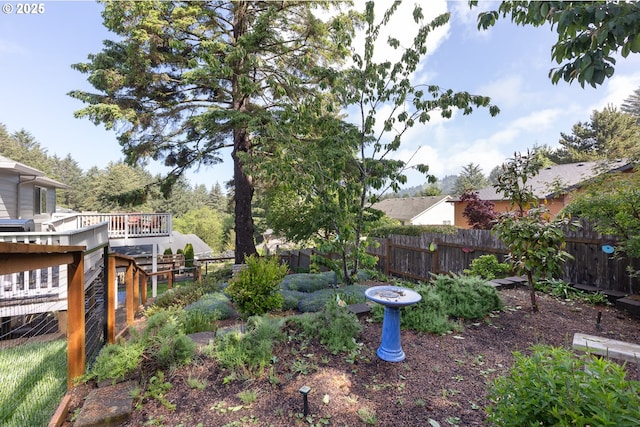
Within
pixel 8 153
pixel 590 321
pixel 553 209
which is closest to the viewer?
pixel 590 321

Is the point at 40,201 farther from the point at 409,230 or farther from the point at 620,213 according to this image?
the point at 620,213

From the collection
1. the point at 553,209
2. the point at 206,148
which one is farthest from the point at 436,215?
the point at 206,148

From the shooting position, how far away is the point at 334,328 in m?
3.06

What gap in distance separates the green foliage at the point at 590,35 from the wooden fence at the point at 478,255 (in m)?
3.77

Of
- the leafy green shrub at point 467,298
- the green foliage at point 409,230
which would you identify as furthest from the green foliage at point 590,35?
the green foliage at point 409,230

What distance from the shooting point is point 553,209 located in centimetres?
1327

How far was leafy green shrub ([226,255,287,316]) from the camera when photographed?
4246 millimetres

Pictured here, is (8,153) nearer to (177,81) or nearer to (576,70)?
(177,81)

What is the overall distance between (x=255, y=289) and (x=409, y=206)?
28.7 m

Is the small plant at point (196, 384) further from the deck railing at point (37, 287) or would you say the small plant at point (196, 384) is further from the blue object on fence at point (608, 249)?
the blue object on fence at point (608, 249)

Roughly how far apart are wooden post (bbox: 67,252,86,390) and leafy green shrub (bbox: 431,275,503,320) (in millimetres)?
3933

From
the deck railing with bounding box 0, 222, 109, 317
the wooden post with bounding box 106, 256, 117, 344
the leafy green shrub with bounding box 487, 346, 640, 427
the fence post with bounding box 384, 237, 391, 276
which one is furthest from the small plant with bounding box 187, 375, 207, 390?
the fence post with bounding box 384, 237, 391, 276

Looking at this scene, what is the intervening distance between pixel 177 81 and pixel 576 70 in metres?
10.5

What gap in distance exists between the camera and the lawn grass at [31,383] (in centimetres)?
188
